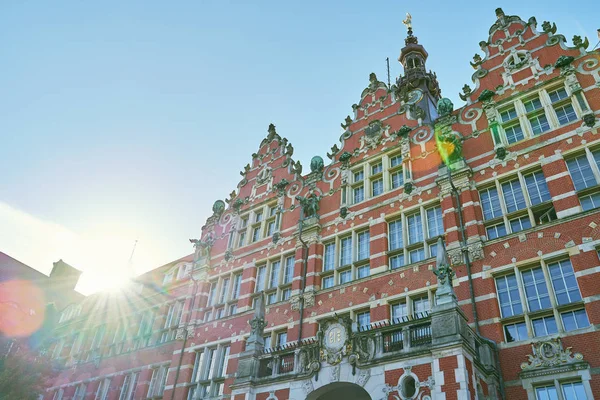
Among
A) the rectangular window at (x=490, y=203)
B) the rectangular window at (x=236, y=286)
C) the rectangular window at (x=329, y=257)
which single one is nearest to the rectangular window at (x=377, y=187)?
the rectangular window at (x=329, y=257)

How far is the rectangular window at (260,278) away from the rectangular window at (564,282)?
13.3 m

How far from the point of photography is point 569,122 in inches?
749

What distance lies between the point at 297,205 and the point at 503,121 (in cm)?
1093

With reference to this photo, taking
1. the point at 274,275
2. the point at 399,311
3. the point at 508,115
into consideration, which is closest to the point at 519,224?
the point at 399,311

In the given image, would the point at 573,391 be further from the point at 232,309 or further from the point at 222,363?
the point at 232,309

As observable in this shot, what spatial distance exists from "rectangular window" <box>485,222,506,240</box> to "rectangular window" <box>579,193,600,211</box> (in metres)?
2.68

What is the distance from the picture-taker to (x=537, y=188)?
1839cm

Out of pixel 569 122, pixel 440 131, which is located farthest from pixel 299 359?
pixel 569 122

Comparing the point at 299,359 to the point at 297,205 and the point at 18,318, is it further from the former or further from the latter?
the point at 18,318

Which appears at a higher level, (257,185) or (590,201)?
(257,185)

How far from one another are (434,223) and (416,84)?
12.5 m

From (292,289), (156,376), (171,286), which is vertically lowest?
(156,376)

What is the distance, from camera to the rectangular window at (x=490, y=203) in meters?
18.9

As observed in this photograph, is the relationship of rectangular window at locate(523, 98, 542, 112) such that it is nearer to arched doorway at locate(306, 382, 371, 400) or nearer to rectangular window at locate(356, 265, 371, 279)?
rectangular window at locate(356, 265, 371, 279)
